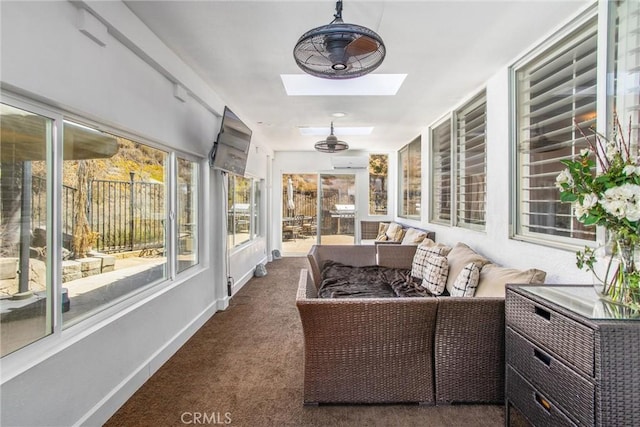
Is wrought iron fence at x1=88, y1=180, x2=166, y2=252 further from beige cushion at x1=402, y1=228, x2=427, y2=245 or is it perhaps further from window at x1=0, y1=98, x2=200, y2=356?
beige cushion at x1=402, y1=228, x2=427, y2=245

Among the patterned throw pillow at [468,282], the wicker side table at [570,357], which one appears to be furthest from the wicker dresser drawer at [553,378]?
the patterned throw pillow at [468,282]

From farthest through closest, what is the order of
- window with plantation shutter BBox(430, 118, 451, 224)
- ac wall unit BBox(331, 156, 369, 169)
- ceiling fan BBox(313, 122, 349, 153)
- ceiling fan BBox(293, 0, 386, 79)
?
1. ac wall unit BBox(331, 156, 369, 169)
2. ceiling fan BBox(313, 122, 349, 153)
3. window with plantation shutter BBox(430, 118, 451, 224)
4. ceiling fan BBox(293, 0, 386, 79)

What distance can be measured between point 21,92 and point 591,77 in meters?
3.10

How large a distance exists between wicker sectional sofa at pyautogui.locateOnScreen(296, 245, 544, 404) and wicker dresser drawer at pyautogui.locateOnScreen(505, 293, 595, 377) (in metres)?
0.22

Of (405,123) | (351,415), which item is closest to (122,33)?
(351,415)

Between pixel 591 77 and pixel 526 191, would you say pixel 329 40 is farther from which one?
pixel 526 191

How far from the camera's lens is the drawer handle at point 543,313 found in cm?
151

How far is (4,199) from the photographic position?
4.79 feet

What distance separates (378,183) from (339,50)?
6.17 meters

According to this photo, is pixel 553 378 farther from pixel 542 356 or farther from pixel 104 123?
pixel 104 123

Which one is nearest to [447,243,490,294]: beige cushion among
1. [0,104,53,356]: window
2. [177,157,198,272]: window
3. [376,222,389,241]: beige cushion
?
[177,157,198,272]: window

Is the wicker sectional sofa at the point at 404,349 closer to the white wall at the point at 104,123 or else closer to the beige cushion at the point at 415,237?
the white wall at the point at 104,123

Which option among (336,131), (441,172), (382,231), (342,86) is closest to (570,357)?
(342,86)

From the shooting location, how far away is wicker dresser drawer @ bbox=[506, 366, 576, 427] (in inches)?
56.7
